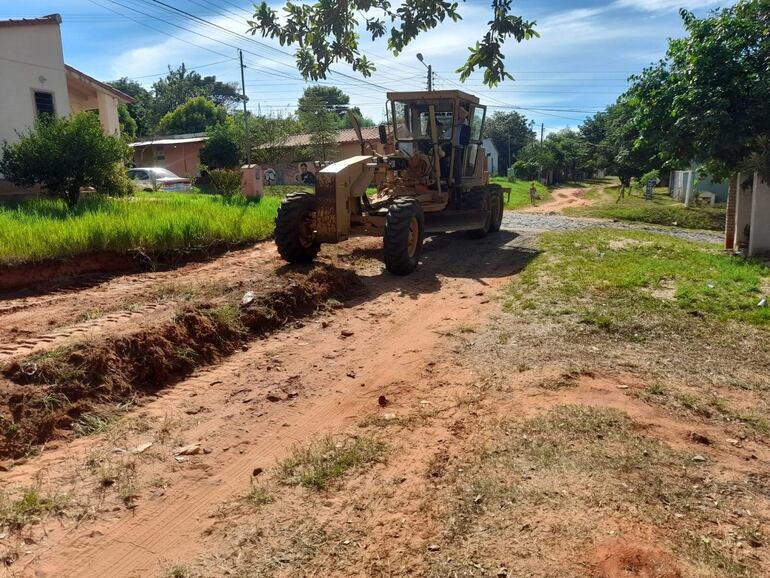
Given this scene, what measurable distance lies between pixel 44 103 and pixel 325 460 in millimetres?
18244

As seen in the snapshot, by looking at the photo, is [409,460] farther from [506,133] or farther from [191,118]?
[506,133]

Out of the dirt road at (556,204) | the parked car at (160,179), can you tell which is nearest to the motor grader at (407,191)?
the dirt road at (556,204)

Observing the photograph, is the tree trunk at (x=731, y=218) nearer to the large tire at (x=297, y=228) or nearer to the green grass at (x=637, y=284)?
the green grass at (x=637, y=284)

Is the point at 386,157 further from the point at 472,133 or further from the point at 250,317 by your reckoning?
the point at 250,317

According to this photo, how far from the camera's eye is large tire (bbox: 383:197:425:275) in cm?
920

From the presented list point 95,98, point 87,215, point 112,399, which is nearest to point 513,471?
point 112,399

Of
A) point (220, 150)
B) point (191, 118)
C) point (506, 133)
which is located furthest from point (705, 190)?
point (506, 133)

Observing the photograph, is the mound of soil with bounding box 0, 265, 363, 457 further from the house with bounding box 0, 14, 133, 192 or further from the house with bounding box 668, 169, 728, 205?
the house with bounding box 668, 169, 728, 205

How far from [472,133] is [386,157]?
9.70 feet

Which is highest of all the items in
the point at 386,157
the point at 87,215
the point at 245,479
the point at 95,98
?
the point at 95,98

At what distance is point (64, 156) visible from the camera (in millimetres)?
12852

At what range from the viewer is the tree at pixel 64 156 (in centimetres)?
1281

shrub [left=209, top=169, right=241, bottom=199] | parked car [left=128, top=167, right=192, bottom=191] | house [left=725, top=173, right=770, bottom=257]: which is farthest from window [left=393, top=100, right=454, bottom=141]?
parked car [left=128, top=167, right=192, bottom=191]

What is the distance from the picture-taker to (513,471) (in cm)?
366
